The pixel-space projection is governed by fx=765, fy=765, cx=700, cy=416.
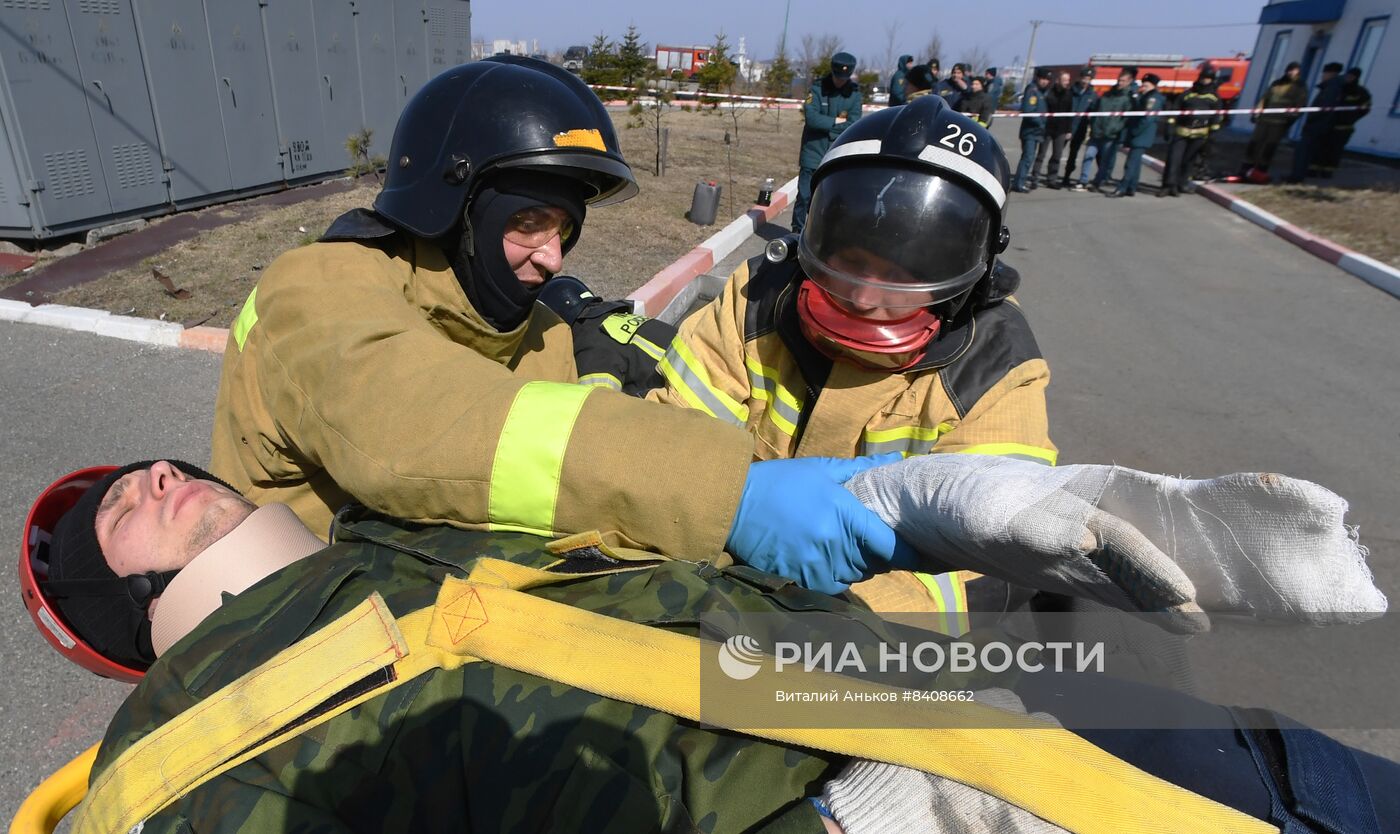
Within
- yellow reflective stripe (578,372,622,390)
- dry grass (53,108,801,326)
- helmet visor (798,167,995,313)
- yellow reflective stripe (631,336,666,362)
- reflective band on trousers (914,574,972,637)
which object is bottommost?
dry grass (53,108,801,326)

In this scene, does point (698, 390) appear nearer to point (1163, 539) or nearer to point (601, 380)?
point (601, 380)

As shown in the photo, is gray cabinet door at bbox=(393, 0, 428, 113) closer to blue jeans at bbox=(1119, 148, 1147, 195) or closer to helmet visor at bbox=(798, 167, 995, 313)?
helmet visor at bbox=(798, 167, 995, 313)

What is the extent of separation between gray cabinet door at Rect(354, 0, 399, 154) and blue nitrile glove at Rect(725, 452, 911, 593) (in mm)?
10131

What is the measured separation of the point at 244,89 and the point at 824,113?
621cm

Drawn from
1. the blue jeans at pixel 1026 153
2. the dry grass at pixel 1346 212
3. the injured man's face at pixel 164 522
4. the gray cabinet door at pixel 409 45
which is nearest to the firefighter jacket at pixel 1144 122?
the blue jeans at pixel 1026 153

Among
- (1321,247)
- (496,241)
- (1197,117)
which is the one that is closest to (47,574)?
(496,241)

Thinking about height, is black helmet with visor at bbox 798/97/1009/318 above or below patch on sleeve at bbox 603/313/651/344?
above

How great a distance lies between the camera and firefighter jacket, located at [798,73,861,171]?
8.03 m

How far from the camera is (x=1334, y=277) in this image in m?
7.94

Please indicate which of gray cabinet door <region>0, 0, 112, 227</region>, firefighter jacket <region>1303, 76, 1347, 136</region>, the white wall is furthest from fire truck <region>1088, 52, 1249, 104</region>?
gray cabinet door <region>0, 0, 112, 227</region>

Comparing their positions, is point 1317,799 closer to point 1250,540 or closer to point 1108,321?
point 1250,540

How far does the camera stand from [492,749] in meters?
1.13

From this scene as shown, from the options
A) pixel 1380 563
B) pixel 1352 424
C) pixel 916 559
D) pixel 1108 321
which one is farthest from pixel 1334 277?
pixel 916 559

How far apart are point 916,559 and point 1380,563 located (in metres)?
3.00
